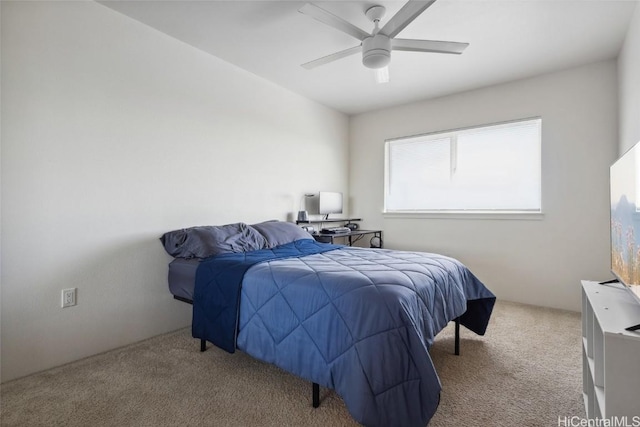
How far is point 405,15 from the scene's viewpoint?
1.84 metres

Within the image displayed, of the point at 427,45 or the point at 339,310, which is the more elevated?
the point at 427,45

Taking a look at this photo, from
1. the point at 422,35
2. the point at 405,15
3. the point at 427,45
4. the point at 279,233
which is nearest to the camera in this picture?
the point at 405,15

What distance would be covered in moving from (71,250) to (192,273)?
0.77 meters

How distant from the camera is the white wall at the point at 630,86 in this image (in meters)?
2.13

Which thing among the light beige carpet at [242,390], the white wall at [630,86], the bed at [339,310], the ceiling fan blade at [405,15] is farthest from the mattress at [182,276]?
the white wall at [630,86]

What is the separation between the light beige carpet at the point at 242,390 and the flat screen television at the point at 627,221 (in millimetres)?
739

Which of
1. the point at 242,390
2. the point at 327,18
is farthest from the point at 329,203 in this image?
the point at 242,390

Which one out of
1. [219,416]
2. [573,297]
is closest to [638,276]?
[219,416]

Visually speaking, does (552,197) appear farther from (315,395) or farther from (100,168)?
(100,168)

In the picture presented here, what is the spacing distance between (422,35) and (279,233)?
2073 millimetres

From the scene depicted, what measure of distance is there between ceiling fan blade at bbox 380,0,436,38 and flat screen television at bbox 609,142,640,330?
1224 millimetres

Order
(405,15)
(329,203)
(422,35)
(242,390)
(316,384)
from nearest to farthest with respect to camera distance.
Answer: (316,384) → (242,390) → (405,15) → (422,35) → (329,203)

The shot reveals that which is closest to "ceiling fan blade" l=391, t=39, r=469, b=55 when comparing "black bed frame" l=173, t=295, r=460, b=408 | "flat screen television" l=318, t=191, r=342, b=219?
"black bed frame" l=173, t=295, r=460, b=408

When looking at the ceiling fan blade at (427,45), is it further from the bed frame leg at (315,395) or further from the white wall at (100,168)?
the bed frame leg at (315,395)
